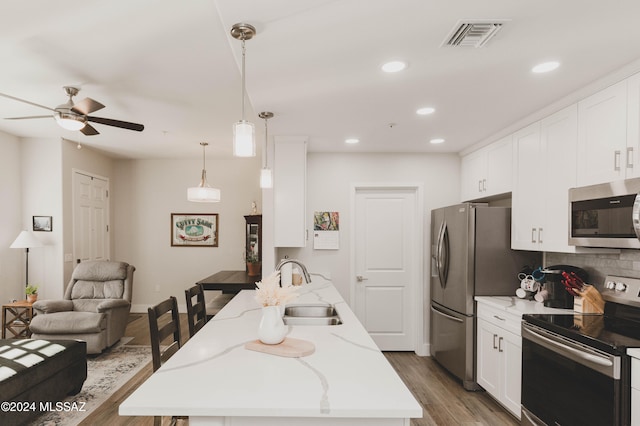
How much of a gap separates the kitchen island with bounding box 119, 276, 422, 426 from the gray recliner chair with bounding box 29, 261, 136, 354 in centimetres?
290

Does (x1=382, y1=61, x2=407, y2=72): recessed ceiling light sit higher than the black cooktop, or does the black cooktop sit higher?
(x1=382, y1=61, x2=407, y2=72): recessed ceiling light

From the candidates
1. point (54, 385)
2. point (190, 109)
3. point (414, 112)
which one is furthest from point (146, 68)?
point (54, 385)

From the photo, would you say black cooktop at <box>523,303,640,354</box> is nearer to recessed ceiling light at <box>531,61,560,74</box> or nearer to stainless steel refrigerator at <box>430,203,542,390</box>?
stainless steel refrigerator at <box>430,203,542,390</box>

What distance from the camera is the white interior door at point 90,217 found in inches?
208

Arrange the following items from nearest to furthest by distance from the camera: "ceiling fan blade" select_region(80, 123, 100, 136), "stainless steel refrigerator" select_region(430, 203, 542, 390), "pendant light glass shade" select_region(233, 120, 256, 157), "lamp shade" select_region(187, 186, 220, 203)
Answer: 1. "pendant light glass shade" select_region(233, 120, 256, 157)
2. "ceiling fan blade" select_region(80, 123, 100, 136)
3. "stainless steel refrigerator" select_region(430, 203, 542, 390)
4. "lamp shade" select_region(187, 186, 220, 203)

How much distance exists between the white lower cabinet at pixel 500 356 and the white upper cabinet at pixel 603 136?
1.16 m

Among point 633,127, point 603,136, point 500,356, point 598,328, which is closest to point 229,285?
point 500,356

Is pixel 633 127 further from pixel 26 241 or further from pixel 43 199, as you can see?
pixel 43 199

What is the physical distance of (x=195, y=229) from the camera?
6.43 m

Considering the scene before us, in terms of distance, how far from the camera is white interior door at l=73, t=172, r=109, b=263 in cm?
528

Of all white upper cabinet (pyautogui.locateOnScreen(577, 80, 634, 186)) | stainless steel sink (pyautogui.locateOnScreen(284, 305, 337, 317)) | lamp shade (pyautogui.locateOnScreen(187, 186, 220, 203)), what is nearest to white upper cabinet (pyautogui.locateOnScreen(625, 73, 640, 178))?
white upper cabinet (pyautogui.locateOnScreen(577, 80, 634, 186))

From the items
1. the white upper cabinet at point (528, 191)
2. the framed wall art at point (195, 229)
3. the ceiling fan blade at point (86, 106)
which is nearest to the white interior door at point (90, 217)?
the framed wall art at point (195, 229)

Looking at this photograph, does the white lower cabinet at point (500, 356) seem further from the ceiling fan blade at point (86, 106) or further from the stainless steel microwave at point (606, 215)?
the ceiling fan blade at point (86, 106)

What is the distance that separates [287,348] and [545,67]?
2.09 m
